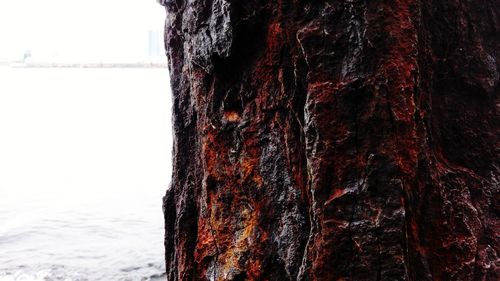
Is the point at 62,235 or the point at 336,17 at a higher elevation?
the point at 336,17

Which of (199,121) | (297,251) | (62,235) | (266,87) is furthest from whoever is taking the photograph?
(62,235)

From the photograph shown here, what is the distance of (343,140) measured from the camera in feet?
6.89

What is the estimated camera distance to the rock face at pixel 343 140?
207 cm

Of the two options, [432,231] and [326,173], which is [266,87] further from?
[432,231]

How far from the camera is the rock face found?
2.07 metres

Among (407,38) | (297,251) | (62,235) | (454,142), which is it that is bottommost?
(62,235)

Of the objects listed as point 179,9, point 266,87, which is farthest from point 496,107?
point 179,9

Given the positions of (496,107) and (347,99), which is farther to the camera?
(496,107)

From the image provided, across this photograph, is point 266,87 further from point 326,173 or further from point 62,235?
point 62,235

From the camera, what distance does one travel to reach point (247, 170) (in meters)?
2.52

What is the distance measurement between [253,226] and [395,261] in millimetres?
745

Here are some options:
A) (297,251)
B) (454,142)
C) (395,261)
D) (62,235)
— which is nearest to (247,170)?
(297,251)

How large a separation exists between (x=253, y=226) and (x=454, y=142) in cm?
108

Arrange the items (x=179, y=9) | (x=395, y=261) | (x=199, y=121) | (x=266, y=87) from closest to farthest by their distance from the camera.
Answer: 1. (x=395, y=261)
2. (x=266, y=87)
3. (x=199, y=121)
4. (x=179, y=9)
